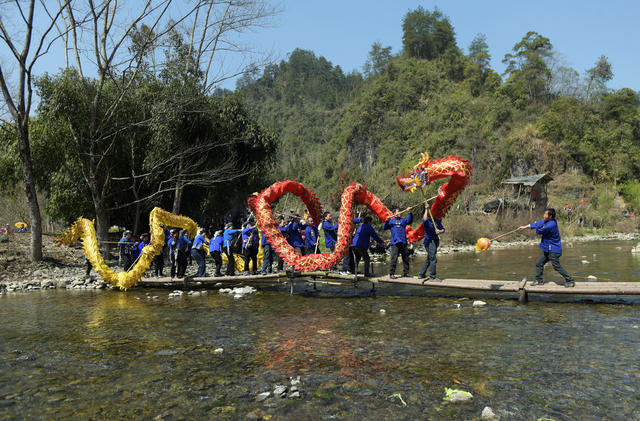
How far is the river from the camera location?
529 cm

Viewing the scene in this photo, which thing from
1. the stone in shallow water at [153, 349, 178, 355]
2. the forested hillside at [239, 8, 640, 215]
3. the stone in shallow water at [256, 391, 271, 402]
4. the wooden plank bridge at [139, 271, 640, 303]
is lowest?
the stone in shallow water at [256, 391, 271, 402]

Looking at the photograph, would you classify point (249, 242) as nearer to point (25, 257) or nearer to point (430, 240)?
point (430, 240)

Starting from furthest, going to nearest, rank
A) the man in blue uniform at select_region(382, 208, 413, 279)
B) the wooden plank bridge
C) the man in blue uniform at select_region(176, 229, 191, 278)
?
the man in blue uniform at select_region(176, 229, 191, 278) → the man in blue uniform at select_region(382, 208, 413, 279) → the wooden plank bridge

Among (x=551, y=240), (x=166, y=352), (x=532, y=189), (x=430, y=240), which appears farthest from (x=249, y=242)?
(x=532, y=189)

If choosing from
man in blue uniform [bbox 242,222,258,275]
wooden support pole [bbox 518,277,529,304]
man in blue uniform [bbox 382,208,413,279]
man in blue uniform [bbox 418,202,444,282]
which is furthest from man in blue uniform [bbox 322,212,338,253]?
wooden support pole [bbox 518,277,529,304]

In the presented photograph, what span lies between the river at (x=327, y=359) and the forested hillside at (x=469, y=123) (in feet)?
60.4

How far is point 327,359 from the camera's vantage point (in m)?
6.91

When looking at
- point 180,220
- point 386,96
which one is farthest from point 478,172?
point 180,220

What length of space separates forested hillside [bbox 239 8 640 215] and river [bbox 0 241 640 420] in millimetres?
18411

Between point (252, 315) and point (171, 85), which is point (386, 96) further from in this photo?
point (252, 315)

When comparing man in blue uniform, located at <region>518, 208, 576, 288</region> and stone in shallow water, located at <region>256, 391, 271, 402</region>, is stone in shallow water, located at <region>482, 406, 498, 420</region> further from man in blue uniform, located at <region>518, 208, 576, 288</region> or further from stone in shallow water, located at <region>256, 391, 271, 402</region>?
man in blue uniform, located at <region>518, 208, 576, 288</region>

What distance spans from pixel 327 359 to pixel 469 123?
6283 cm

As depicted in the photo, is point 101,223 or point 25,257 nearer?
point 25,257

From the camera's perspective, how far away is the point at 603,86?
2689 inches
